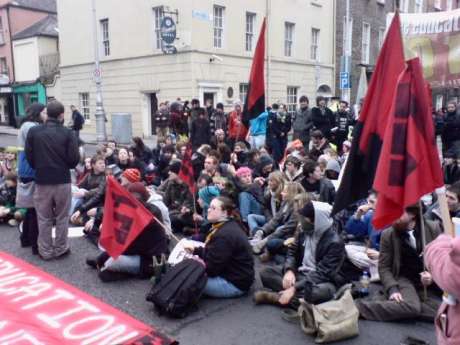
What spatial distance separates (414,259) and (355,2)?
25274 mm

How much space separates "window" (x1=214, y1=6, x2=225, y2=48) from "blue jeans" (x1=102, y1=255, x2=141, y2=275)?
51.6ft

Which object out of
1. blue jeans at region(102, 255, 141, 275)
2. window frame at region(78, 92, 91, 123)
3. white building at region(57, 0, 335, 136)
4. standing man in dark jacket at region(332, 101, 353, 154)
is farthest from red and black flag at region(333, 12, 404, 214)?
window frame at region(78, 92, 91, 123)

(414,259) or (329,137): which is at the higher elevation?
(329,137)

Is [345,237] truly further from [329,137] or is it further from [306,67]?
[306,67]

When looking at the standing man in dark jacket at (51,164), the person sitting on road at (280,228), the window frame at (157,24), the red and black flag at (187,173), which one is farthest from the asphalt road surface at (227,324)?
the window frame at (157,24)

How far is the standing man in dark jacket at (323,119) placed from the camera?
36.9ft

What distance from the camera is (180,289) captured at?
14.6 ft

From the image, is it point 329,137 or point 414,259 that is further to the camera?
Result: point 329,137

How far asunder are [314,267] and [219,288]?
1017 mm

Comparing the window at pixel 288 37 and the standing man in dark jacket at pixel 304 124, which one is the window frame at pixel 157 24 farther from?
the standing man in dark jacket at pixel 304 124

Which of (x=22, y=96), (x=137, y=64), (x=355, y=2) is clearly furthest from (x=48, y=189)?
(x=22, y=96)

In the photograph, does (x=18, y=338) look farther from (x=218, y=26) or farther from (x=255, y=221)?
(x=218, y=26)

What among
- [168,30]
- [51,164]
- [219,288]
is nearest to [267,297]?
[219,288]

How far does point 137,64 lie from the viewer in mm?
20719
